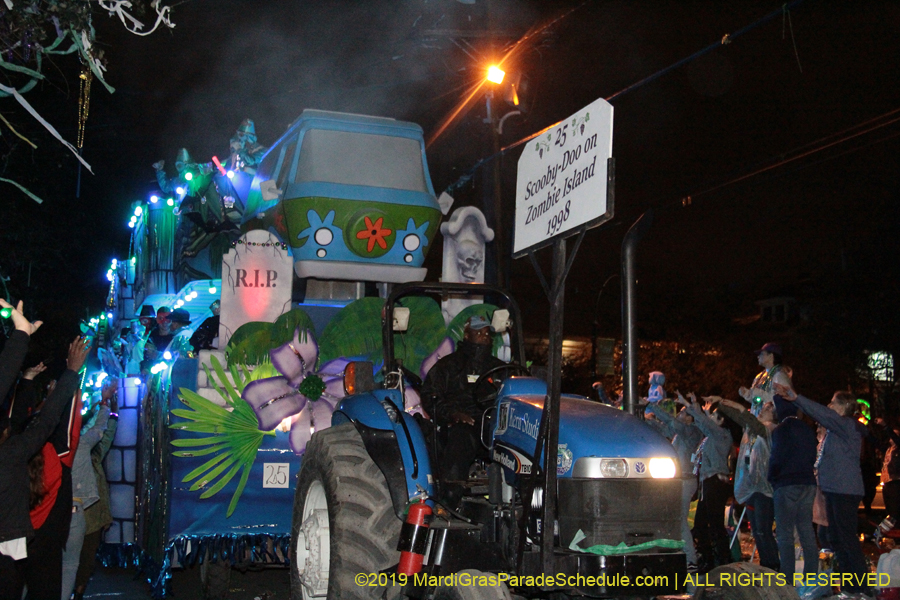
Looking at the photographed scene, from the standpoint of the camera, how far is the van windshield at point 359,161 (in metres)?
8.06

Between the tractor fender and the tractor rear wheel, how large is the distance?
118 millimetres

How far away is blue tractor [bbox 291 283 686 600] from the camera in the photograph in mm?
4070

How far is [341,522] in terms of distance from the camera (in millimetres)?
A: 4914

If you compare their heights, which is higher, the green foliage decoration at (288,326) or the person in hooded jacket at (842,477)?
the green foliage decoration at (288,326)

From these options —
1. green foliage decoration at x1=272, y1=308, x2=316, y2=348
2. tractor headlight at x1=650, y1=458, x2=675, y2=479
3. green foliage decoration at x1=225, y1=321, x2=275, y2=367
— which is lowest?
tractor headlight at x1=650, y1=458, x2=675, y2=479

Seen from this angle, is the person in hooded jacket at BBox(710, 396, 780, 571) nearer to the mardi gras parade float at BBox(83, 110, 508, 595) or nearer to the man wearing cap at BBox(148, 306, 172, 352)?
the mardi gras parade float at BBox(83, 110, 508, 595)

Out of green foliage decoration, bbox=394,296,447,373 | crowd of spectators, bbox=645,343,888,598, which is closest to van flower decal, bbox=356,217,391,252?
green foliage decoration, bbox=394,296,447,373

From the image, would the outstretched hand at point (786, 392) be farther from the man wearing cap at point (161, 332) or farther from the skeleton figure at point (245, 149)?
the skeleton figure at point (245, 149)

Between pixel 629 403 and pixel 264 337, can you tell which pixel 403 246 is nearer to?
pixel 264 337

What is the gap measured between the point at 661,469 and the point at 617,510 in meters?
0.31

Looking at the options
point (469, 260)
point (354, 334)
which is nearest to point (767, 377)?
point (469, 260)

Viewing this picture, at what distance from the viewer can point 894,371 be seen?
24.0 meters

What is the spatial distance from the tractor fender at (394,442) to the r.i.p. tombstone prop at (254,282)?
2.15m

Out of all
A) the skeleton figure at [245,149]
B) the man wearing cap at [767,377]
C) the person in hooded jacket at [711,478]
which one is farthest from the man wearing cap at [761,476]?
the skeleton figure at [245,149]
